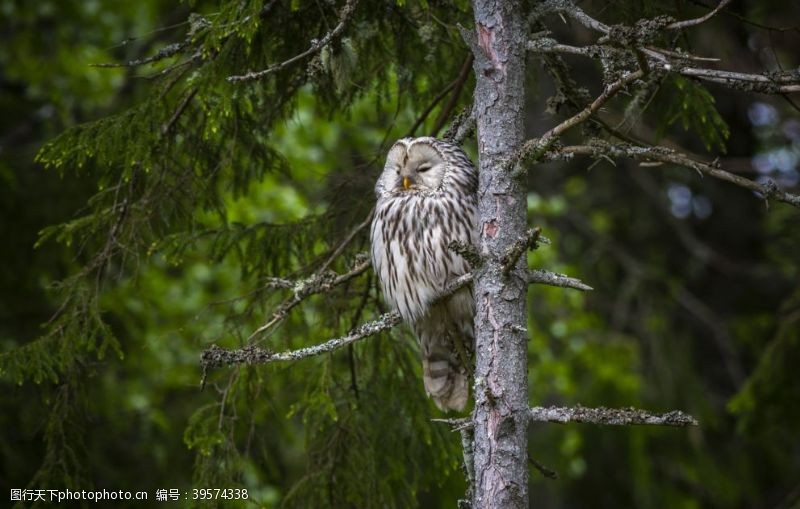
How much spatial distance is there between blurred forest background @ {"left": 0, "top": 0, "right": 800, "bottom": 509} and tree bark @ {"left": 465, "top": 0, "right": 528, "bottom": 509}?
369 millimetres

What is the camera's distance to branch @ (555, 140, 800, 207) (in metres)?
3.13

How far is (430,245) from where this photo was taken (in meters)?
4.19

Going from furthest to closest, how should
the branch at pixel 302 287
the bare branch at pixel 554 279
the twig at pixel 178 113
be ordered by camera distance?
the twig at pixel 178 113 → the branch at pixel 302 287 → the bare branch at pixel 554 279

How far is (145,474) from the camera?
26.7 ft

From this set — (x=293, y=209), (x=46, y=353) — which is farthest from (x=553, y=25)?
(x=46, y=353)

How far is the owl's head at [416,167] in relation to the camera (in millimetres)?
4375

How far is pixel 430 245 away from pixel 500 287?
0.83m

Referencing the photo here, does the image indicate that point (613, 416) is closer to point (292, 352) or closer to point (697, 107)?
point (292, 352)

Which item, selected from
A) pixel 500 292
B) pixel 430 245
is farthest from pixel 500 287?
pixel 430 245

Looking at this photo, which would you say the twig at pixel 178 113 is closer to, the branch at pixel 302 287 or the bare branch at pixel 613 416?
the branch at pixel 302 287

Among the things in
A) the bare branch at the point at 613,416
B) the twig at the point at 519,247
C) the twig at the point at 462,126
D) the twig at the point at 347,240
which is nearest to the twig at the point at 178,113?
the twig at the point at 347,240

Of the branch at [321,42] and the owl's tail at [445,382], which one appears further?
the owl's tail at [445,382]

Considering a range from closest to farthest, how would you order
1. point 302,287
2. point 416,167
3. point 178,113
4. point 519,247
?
point 519,247 → point 302,287 → point 178,113 → point 416,167

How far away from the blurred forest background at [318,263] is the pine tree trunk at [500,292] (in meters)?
0.37
